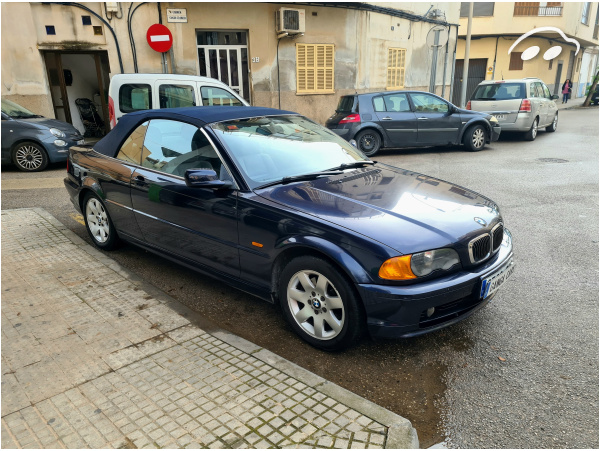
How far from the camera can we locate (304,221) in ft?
9.68

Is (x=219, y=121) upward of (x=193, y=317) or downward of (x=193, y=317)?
upward

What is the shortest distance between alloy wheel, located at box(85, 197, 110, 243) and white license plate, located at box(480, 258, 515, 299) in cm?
367

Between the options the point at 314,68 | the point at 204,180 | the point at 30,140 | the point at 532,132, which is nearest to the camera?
the point at 204,180

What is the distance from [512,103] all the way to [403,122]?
4.10 m

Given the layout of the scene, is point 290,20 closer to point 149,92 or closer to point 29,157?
point 149,92

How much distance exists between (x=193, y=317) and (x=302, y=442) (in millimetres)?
1518

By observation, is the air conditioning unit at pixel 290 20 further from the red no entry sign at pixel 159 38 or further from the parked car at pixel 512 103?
the parked car at pixel 512 103

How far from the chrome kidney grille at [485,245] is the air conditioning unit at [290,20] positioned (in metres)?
13.1

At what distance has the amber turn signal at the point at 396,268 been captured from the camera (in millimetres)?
2674

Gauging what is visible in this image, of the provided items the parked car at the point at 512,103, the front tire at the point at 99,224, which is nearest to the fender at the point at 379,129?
the parked car at the point at 512,103

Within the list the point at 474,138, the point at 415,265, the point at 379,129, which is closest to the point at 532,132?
the point at 474,138

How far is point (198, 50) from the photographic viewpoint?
1436cm

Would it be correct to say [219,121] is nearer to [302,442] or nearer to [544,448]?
[302,442]

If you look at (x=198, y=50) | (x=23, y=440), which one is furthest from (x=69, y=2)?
(x=23, y=440)
